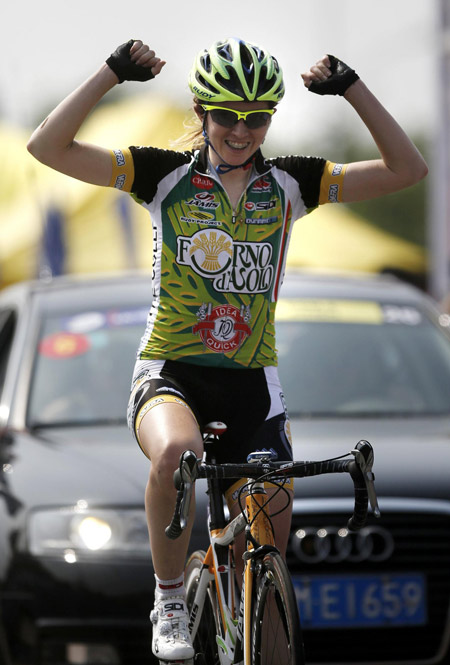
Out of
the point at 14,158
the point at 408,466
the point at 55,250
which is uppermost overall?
the point at 14,158

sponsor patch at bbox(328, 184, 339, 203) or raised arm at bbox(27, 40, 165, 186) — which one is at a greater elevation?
raised arm at bbox(27, 40, 165, 186)

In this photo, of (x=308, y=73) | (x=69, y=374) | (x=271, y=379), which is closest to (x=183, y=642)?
(x=271, y=379)

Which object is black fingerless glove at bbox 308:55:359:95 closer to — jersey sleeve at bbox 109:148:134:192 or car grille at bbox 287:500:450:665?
jersey sleeve at bbox 109:148:134:192

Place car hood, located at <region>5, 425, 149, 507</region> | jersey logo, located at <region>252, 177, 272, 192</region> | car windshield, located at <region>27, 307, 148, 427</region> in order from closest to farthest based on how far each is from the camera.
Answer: jersey logo, located at <region>252, 177, 272, 192</region> < car hood, located at <region>5, 425, 149, 507</region> < car windshield, located at <region>27, 307, 148, 427</region>

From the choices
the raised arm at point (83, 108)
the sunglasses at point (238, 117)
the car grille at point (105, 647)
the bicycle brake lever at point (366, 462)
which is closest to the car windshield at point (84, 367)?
the car grille at point (105, 647)

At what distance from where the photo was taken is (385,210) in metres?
61.8

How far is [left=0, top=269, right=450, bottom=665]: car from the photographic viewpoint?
4.64 meters

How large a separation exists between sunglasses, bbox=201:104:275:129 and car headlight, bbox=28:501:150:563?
1.52m

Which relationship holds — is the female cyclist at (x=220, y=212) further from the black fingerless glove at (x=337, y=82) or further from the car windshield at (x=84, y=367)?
the car windshield at (x=84, y=367)

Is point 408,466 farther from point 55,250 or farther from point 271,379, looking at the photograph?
point 55,250

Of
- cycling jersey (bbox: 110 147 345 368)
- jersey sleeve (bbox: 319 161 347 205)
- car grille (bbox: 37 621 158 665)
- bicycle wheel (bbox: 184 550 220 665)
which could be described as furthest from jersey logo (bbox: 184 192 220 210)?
car grille (bbox: 37 621 158 665)

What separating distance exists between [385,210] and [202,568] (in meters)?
58.6

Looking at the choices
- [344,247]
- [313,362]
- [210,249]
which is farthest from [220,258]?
[344,247]

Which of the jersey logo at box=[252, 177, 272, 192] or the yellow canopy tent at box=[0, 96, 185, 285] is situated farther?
the yellow canopy tent at box=[0, 96, 185, 285]
